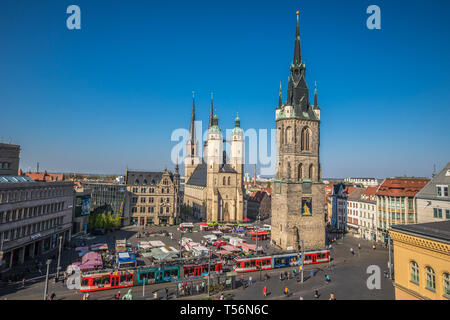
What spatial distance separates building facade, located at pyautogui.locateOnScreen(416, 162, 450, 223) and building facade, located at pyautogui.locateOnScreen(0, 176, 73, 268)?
5555 cm

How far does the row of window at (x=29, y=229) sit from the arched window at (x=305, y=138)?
4381 cm

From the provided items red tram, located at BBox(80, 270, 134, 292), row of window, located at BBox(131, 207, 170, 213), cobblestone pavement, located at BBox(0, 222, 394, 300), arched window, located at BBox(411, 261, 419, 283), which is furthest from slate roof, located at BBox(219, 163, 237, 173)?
arched window, located at BBox(411, 261, 419, 283)

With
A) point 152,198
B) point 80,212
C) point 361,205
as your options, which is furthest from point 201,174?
point 361,205

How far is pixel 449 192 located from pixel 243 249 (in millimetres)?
30401

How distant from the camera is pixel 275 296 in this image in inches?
1144

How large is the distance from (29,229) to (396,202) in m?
60.9

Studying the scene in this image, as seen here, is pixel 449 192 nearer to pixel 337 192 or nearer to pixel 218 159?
pixel 337 192

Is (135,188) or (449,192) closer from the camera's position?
(449,192)

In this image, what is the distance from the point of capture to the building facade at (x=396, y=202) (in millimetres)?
51594

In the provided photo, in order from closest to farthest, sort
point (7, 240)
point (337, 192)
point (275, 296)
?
point (275, 296), point (7, 240), point (337, 192)

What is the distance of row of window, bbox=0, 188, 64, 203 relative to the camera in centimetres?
3650

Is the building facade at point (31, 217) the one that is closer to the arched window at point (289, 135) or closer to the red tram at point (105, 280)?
the red tram at point (105, 280)

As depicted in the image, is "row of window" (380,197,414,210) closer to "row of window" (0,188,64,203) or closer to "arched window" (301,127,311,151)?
"arched window" (301,127,311,151)
